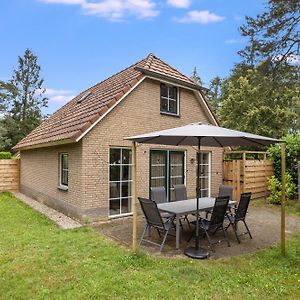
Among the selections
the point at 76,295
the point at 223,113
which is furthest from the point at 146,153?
the point at 223,113

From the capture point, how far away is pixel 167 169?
10930mm

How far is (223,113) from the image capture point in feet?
82.0

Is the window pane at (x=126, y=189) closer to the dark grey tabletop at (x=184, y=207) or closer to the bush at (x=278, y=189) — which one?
the dark grey tabletop at (x=184, y=207)

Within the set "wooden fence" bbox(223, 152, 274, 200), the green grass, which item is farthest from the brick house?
the green grass

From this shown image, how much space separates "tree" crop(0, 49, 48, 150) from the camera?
108 ft

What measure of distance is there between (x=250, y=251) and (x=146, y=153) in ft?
16.4

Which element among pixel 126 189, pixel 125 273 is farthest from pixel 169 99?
pixel 125 273

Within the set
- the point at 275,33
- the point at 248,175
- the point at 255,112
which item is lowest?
the point at 248,175

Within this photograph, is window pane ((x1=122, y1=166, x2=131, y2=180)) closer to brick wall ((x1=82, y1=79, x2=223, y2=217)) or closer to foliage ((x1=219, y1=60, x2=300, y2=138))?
brick wall ((x1=82, y1=79, x2=223, y2=217))

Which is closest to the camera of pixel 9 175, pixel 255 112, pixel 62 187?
pixel 62 187

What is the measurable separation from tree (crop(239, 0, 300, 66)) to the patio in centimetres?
502

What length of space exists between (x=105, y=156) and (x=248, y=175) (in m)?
6.88

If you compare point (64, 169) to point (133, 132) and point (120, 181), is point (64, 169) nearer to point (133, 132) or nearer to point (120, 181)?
point (120, 181)

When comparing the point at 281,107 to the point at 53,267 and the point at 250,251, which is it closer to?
the point at 250,251
